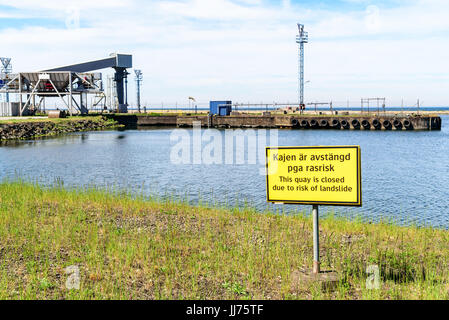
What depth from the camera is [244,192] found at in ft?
73.3

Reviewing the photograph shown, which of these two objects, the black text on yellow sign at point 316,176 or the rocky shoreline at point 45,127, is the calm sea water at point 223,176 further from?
the rocky shoreline at point 45,127

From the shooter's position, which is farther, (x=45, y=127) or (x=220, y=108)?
(x=220, y=108)

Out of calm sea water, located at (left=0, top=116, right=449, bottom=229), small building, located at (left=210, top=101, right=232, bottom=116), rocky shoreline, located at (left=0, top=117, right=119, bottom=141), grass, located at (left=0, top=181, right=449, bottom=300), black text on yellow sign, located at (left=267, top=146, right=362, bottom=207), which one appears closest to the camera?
black text on yellow sign, located at (left=267, top=146, right=362, bottom=207)

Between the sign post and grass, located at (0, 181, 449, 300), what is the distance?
1333mm

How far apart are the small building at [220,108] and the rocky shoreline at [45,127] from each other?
77.4 feet

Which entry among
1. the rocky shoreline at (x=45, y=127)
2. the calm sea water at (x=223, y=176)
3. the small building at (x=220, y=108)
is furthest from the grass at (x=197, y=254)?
the small building at (x=220, y=108)

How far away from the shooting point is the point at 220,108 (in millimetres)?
96875

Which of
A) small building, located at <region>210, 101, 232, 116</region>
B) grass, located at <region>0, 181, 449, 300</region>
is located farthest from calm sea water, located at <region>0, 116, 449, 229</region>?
small building, located at <region>210, 101, 232, 116</region>

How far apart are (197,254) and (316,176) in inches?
140

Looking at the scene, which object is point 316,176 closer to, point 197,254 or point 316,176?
point 316,176

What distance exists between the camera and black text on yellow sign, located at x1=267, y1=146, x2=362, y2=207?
7.57m

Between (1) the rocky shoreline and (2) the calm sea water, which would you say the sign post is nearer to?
(2) the calm sea water

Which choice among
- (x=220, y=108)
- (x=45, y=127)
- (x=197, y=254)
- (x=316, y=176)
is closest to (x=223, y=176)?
(x=197, y=254)
